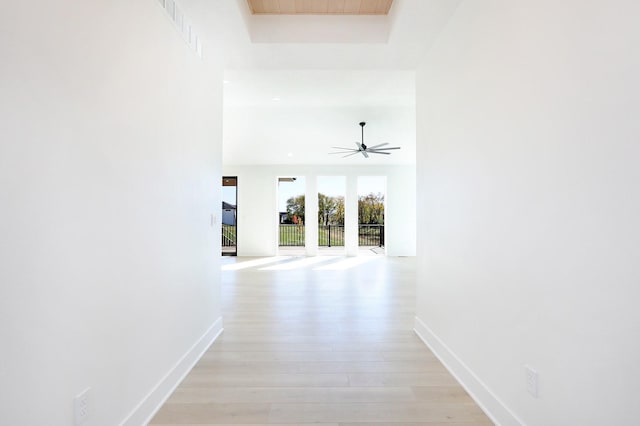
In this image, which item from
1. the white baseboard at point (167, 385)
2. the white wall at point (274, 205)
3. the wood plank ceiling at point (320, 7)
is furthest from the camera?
the white wall at point (274, 205)

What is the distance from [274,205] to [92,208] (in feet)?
24.6

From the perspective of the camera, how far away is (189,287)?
236cm

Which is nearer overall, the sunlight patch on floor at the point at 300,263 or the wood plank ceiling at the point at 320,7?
the wood plank ceiling at the point at 320,7

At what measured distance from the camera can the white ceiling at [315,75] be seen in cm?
250

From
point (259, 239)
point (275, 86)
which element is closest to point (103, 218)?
point (275, 86)

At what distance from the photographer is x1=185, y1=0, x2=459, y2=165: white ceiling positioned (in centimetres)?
250

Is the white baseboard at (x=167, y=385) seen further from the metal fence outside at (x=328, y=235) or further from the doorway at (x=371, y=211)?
the doorway at (x=371, y=211)

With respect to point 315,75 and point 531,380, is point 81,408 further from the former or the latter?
point 315,75

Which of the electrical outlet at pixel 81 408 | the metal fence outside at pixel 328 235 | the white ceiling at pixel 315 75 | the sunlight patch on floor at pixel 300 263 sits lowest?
the sunlight patch on floor at pixel 300 263

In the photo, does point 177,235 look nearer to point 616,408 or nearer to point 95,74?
point 95,74

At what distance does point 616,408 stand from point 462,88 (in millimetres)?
1908

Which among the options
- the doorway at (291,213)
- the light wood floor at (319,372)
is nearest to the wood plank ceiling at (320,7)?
the light wood floor at (319,372)

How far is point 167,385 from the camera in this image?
198 centimetres

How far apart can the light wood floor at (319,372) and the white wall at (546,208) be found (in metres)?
0.32
